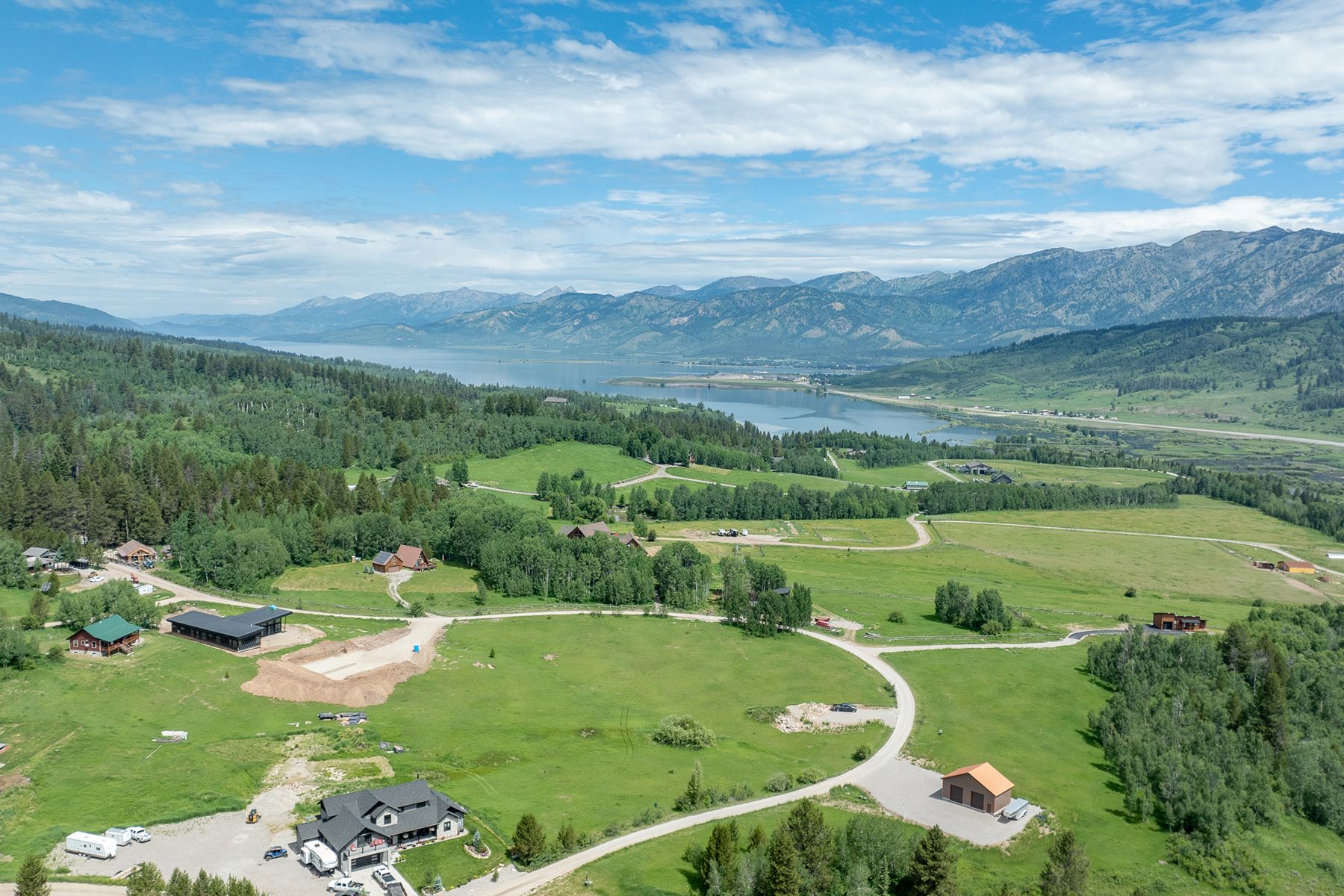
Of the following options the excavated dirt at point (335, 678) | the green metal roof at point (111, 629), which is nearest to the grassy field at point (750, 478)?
the excavated dirt at point (335, 678)

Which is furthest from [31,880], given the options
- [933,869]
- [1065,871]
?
[1065,871]

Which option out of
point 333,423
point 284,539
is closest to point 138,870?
point 284,539

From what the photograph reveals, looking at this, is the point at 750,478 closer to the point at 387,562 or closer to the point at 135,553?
the point at 387,562

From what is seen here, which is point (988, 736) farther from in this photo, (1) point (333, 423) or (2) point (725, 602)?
(1) point (333, 423)

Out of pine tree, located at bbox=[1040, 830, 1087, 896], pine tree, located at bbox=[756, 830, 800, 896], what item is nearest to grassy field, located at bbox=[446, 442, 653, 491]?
pine tree, located at bbox=[756, 830, 800, 896]

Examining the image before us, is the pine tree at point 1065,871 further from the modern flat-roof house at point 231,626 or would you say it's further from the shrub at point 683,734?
the modern flat-roof house at point 231,626

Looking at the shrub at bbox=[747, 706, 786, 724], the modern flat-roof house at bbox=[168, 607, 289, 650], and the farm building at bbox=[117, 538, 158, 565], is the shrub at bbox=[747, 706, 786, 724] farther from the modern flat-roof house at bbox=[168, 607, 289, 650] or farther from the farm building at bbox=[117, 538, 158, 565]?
the farm building at bbox=[117, 538, 158, 565]
